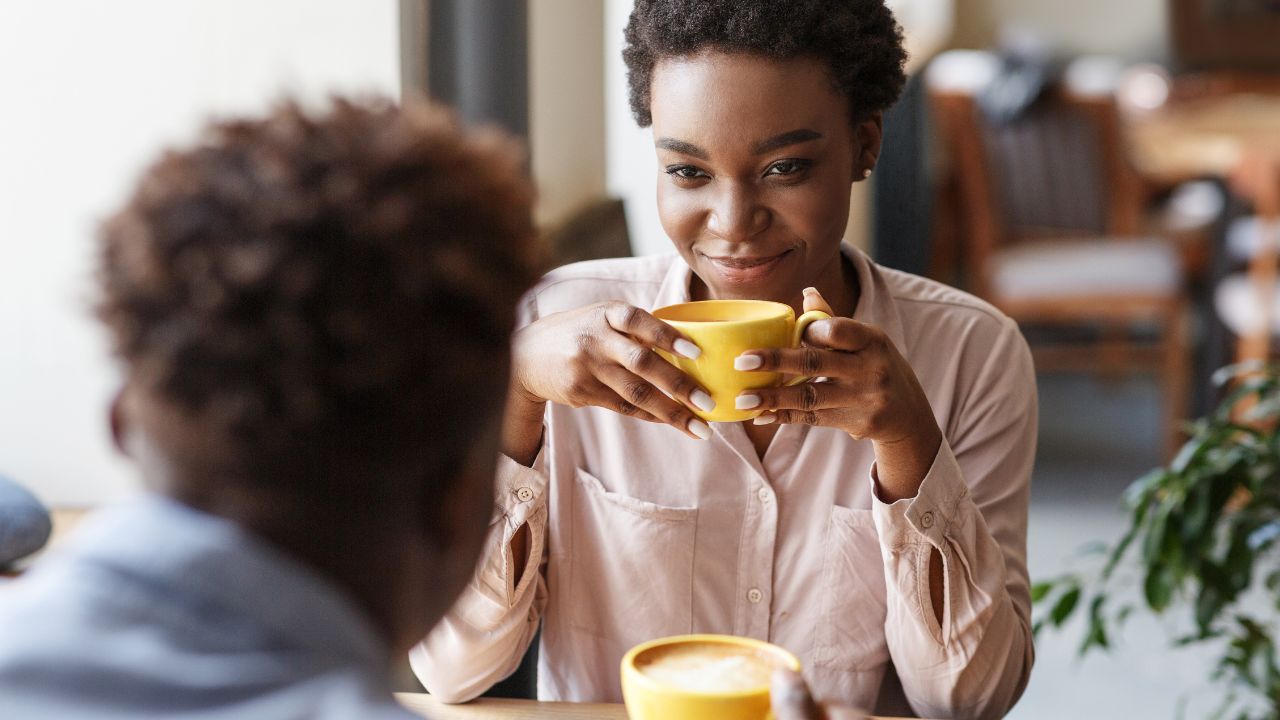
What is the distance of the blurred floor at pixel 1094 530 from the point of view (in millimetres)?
2645

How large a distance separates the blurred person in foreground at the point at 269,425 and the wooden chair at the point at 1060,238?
12.3 ft

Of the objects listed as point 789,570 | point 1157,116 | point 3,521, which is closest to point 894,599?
point 789,570

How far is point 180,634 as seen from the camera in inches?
19.7

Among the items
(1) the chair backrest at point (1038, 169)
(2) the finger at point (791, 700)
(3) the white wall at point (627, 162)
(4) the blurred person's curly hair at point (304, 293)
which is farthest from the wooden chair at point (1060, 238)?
(4) the blurred person's curly hair at point (304, 293)

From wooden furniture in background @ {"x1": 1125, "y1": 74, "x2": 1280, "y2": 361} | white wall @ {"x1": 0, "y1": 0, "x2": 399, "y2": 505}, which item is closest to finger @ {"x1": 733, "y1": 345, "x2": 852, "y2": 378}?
white wall @ {"x1": 0, "y1": 0, "x2": 399, "y2": 505}

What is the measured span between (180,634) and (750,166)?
0.77 metres

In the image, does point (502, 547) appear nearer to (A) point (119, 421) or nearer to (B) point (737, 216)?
(B) point (737, 216)

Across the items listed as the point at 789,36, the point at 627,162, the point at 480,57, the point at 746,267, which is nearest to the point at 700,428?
the point at 746,267

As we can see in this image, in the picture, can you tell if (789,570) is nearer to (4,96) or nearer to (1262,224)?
(4,96)

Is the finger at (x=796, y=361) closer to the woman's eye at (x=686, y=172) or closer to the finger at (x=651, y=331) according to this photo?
the finger at (x=651, y=331)

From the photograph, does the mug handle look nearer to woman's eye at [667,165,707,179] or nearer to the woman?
the woman

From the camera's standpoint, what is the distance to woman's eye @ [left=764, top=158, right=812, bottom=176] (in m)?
1.17

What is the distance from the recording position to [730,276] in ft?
3.95

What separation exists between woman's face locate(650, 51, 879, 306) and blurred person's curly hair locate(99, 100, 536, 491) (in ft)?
2.06
